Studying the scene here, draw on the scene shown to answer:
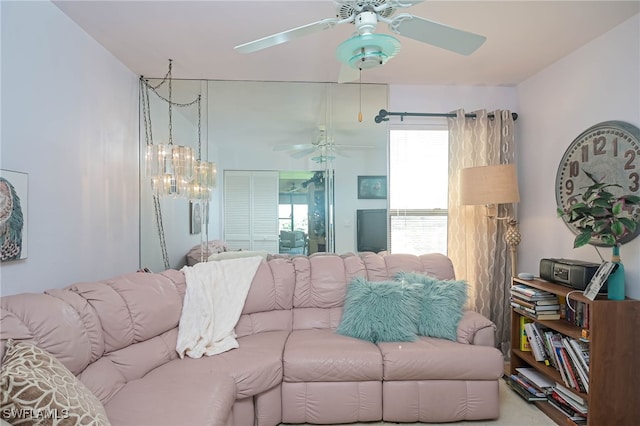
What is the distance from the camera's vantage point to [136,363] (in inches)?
75.2

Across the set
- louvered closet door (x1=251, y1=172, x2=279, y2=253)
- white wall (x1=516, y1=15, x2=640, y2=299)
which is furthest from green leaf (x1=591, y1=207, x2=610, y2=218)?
louvered closet door (x1=251, y1=172, x2=279, y2=253)

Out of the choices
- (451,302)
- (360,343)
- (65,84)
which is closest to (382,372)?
(360,343)

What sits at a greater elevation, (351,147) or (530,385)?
(351,147)

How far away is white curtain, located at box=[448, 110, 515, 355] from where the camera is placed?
129 inches

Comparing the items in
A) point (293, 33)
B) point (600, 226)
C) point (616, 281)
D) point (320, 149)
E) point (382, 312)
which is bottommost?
point (382, 312)

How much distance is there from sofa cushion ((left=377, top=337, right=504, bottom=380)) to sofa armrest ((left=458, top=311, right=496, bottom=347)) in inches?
3.6

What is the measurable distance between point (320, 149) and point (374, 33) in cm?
190

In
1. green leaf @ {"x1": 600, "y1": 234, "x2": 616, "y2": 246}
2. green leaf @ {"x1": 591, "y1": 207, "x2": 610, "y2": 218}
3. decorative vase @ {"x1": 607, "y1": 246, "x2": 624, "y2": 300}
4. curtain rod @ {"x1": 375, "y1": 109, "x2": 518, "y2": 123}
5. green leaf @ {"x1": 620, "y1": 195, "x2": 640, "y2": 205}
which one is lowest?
decorative vase @ {"x1": 607, "y1": 246, "x2": 624, "y2": 300}

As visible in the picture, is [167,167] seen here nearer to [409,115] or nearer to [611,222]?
[409,115]

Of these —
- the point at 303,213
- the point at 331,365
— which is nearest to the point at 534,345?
the point at 331,365

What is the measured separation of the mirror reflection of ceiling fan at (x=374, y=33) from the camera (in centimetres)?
142

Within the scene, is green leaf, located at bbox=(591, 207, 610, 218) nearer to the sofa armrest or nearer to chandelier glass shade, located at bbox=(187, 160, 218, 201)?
the sofa armrest

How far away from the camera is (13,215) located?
171cm
